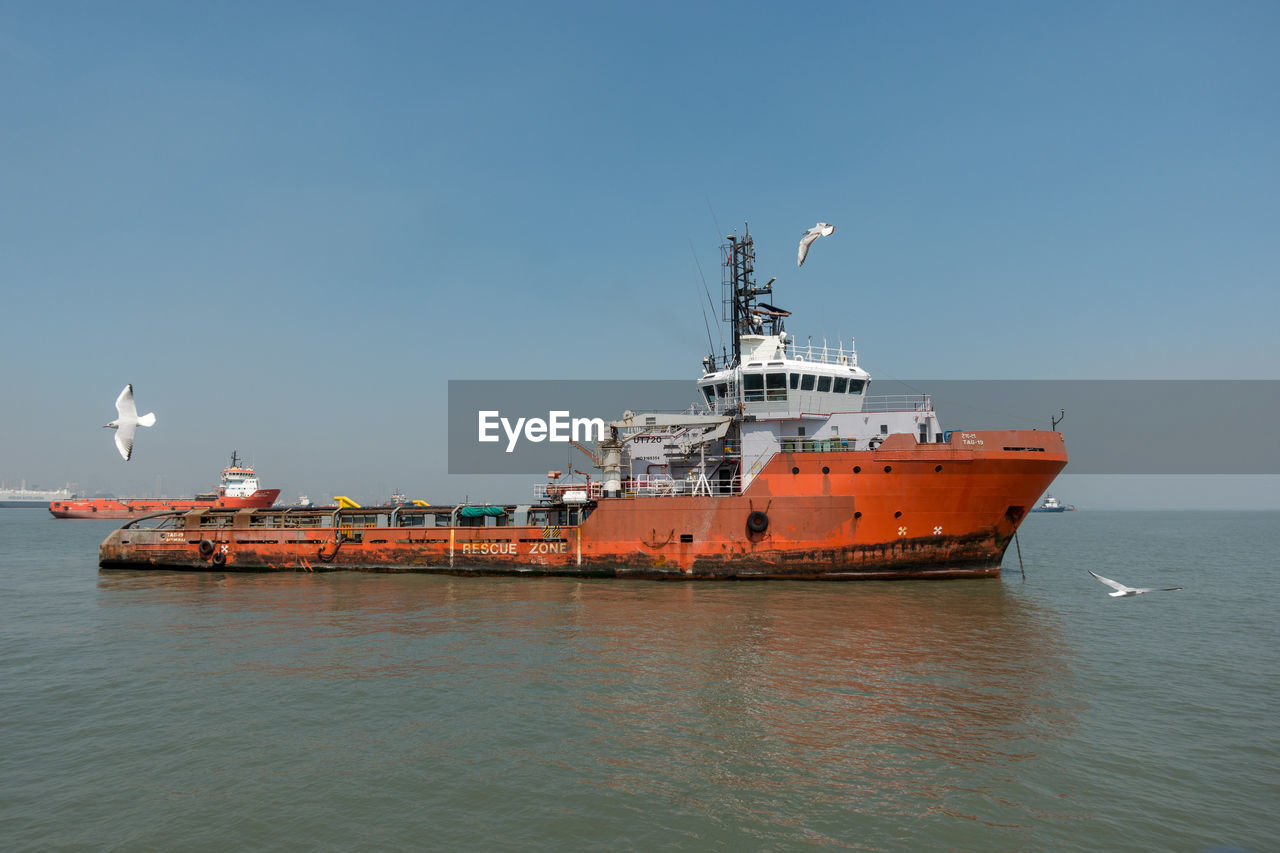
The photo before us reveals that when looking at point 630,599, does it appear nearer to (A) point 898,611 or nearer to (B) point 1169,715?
(A) point 898,611

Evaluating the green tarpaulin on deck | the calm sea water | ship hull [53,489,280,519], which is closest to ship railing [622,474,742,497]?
the green tarpaulin on deck

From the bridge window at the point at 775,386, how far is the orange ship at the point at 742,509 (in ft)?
0.15

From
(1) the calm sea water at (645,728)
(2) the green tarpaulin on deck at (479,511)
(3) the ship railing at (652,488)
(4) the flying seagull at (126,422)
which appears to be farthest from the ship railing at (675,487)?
(4) the flying seagull at (126,422)

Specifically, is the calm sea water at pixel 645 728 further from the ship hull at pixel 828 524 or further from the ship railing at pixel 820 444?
the ship railing at pixel 820 444

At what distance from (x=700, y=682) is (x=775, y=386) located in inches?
592

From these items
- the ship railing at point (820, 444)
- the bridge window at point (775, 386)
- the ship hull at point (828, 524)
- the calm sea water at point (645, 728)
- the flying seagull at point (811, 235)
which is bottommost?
the calm sea water at point (645, 728)

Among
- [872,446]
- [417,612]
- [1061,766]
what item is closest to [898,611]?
[872,446]

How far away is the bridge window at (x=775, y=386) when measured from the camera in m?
24.8

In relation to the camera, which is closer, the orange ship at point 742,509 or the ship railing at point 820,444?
the orange ship at point 742,509

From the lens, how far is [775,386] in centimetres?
2495

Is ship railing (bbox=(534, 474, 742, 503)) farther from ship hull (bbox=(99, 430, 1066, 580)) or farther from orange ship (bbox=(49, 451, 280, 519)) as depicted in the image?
orange ship (bbox=(49, 451, 280, 519))

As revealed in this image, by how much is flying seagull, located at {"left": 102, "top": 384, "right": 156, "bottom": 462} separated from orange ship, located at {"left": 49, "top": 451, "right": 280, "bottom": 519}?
26.5 m

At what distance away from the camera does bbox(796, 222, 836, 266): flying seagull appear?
27.5 meters

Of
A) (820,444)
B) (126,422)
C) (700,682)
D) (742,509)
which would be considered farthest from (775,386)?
(126,422)
